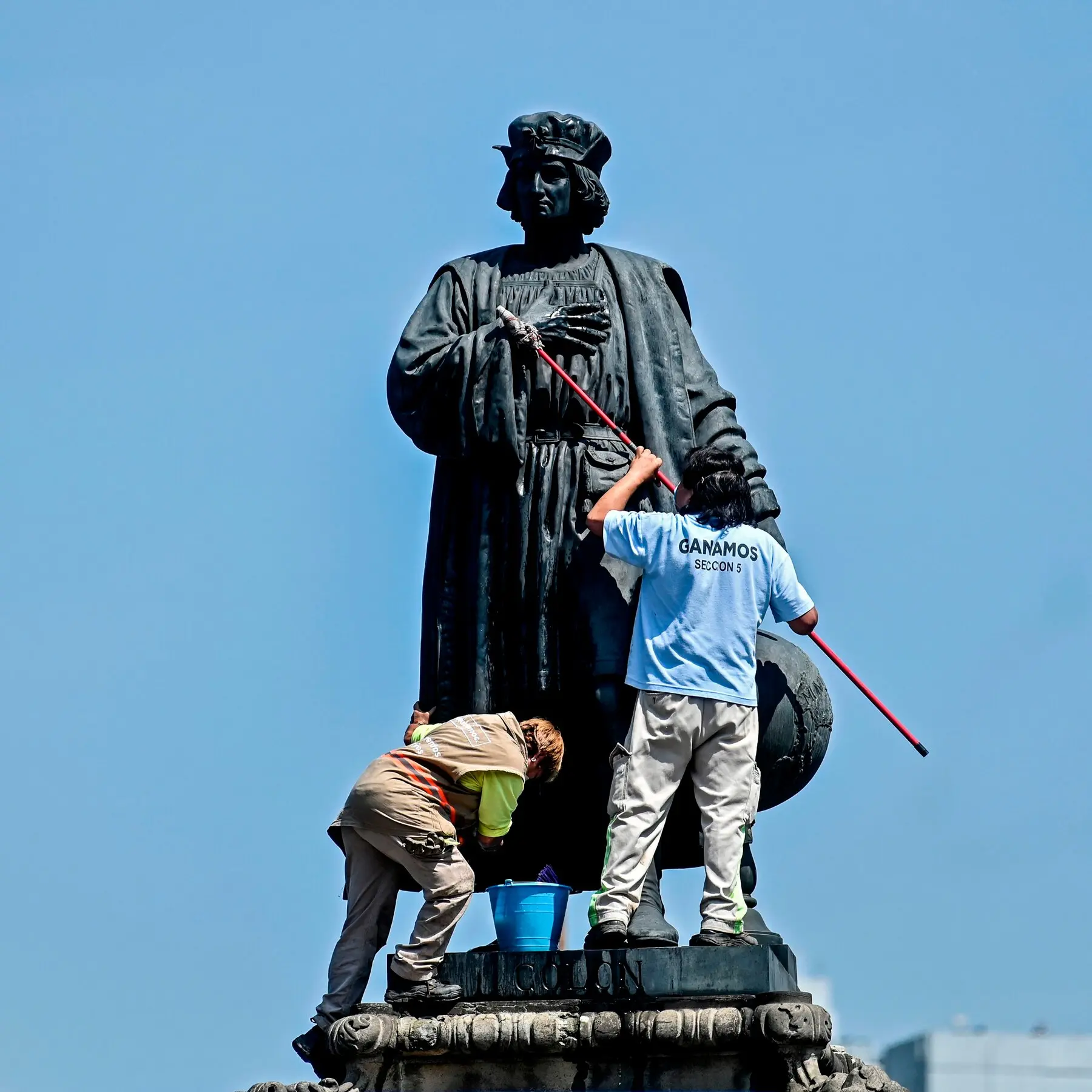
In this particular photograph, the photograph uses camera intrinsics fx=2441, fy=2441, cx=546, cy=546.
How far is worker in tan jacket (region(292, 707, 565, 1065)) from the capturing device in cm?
1023

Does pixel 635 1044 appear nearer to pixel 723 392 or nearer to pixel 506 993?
pixel 506 993

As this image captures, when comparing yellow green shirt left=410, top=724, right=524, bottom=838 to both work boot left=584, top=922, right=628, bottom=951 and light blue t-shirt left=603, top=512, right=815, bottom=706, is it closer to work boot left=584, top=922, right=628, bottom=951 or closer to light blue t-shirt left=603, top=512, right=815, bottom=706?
work boot left=584, top=922, right=628, bottom=951

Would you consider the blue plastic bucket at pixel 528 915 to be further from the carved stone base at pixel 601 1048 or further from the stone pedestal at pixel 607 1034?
the carved stone base at pixel 601 1048

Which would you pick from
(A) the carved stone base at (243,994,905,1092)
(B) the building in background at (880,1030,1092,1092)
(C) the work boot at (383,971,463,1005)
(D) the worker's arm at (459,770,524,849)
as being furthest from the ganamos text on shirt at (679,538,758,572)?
(B) the building in background at (880,1030,1092,1092)

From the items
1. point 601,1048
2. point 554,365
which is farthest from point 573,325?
point 601,1048

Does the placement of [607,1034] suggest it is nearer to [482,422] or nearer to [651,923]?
[651,923]

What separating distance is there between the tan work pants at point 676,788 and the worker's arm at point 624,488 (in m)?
0.81

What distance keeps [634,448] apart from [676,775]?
1.81m

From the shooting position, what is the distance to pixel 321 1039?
10.4 meters

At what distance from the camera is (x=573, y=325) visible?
11.8 meters

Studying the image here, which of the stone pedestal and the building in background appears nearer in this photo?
the stone pedestal

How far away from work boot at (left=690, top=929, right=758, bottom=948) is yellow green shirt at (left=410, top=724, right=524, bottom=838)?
36.6 inches

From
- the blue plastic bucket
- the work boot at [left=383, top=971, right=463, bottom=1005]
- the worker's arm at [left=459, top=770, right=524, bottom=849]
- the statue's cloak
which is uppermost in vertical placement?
the statue's cloak

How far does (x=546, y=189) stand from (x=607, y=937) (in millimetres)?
3805
